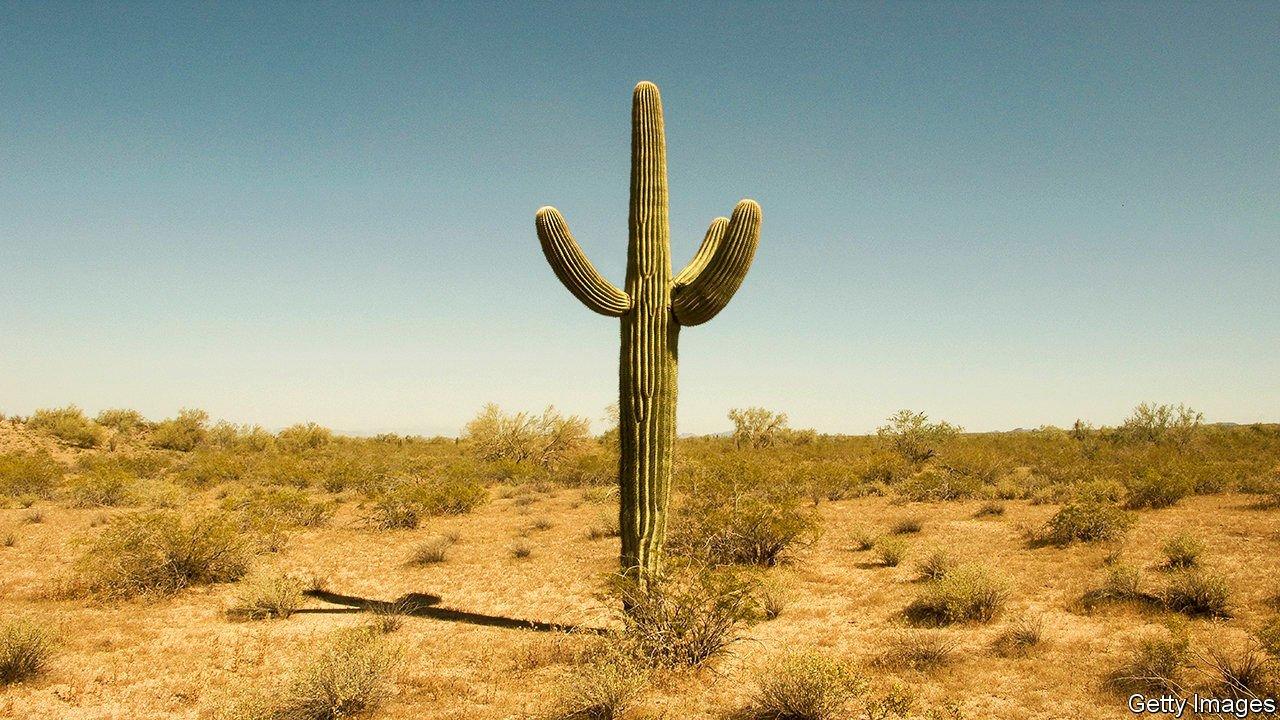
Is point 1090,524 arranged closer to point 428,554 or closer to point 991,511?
point 991,511

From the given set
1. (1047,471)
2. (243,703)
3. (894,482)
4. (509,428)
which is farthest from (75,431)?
(1047,471)

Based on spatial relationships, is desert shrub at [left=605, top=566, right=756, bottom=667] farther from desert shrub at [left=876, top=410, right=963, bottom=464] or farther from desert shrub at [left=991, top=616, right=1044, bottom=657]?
desert shrub at [left=876, top=410, right=963, bottom=464]

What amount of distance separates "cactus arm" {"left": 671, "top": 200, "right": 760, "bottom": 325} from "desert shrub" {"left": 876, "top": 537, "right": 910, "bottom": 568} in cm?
557

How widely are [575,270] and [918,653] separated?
17.6 feet

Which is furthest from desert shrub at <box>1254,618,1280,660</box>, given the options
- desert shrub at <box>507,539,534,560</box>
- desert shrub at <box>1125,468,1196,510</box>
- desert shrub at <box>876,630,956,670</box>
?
desert shrub at <box>507,539,534,560</box>

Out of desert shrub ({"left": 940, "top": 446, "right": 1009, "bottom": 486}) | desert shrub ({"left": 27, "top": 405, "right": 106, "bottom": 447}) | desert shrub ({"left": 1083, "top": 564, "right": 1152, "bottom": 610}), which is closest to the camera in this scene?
desert shrub ({"left": 1083, "top": 564, "right": 1152, "bottom": 610})

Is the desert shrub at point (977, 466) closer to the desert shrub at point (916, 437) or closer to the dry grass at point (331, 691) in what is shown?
the desert shrub at point (916, 437)

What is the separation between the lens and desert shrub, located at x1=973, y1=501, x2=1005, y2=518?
1325 centimetres

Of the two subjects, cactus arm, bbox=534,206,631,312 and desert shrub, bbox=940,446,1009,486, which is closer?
cactus arm, bbox=534,206,631,312

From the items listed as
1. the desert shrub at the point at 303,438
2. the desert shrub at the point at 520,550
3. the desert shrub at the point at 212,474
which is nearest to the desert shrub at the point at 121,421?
the desert shrub at the point at 303,438

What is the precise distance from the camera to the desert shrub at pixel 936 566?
8.61 meters

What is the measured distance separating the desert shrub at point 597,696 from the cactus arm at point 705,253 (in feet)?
13.7

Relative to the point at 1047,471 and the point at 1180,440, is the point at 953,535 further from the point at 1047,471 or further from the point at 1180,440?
the point at 1180,440

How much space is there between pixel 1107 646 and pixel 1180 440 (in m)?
28.3
